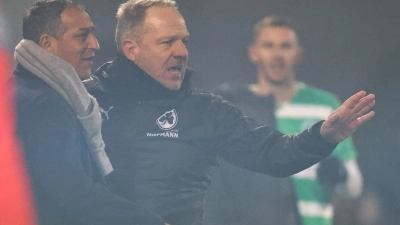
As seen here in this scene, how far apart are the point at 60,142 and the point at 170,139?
386 millimetres

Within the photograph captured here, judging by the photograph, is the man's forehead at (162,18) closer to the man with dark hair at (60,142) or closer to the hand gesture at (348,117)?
the man with dark hair at (60,142)

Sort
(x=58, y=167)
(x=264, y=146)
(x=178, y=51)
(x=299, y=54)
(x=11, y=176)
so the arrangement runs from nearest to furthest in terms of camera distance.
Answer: (x=58, y=167)
(x=11, y=176)
(x=264, y=146)
(x=178, y=51)
(x=299, y=54)

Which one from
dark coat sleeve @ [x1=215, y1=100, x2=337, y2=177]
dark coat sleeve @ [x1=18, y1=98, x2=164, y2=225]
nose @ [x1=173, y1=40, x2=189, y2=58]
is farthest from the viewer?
nose @ [x1=173, y1=40, x2=189, y2=58]

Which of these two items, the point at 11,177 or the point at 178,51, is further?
the point at 178,51

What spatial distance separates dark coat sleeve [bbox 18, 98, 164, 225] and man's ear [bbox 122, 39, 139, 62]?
384mm

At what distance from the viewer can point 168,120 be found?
5.22 ft

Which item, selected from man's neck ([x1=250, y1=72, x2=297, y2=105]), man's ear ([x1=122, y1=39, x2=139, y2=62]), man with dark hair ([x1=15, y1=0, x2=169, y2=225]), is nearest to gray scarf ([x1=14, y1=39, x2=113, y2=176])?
man with dark hair ([x1=15, y1=0, x2=169, y2=225])

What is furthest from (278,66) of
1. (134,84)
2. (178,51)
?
(134,84)

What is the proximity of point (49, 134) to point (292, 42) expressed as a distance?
39.4 inches

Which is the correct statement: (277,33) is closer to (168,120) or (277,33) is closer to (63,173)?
(168,120)

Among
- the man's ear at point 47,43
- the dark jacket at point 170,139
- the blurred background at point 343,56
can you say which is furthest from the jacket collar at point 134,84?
the blurred background at point 343,56

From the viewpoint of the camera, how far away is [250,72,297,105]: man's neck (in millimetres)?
1957

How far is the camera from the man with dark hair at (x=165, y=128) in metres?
1.54

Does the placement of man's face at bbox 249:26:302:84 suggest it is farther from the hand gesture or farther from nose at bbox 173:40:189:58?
the hand gesture
